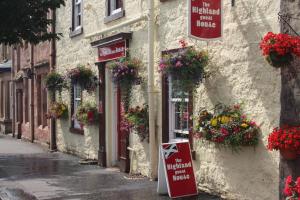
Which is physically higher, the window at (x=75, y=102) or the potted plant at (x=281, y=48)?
the potted plant at (x=281, y=48)

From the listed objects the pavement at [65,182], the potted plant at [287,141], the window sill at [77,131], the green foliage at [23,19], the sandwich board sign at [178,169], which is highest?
the green foliage at [23,19]

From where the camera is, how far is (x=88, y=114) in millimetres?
→ 14039

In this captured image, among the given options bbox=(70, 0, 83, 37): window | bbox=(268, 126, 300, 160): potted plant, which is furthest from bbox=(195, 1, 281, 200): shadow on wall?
bbox=(70, 0, 83, 37): window

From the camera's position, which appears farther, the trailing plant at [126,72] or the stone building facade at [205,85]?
the trailing plant at [126,72]

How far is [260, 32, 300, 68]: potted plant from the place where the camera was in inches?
272

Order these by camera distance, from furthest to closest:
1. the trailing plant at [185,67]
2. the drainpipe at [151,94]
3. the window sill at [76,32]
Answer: the window sill at [76,32]
the drainpipe at [151,94]
the trailing plant at [185,67]

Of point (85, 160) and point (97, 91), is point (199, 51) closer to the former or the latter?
point (97, 91)

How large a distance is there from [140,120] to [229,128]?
3191mm

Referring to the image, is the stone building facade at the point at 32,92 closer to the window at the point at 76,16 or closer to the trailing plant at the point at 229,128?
the window at the point at 76,16

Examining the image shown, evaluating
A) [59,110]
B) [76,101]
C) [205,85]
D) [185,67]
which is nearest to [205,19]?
[185,67]

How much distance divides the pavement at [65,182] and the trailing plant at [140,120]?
97 cm

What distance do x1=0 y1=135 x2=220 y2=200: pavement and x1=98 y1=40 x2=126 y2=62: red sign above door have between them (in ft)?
8.79

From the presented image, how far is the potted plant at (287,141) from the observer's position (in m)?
6.88

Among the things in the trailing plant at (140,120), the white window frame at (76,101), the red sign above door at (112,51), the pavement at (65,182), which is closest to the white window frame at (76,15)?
the white window frame at (76,101)
